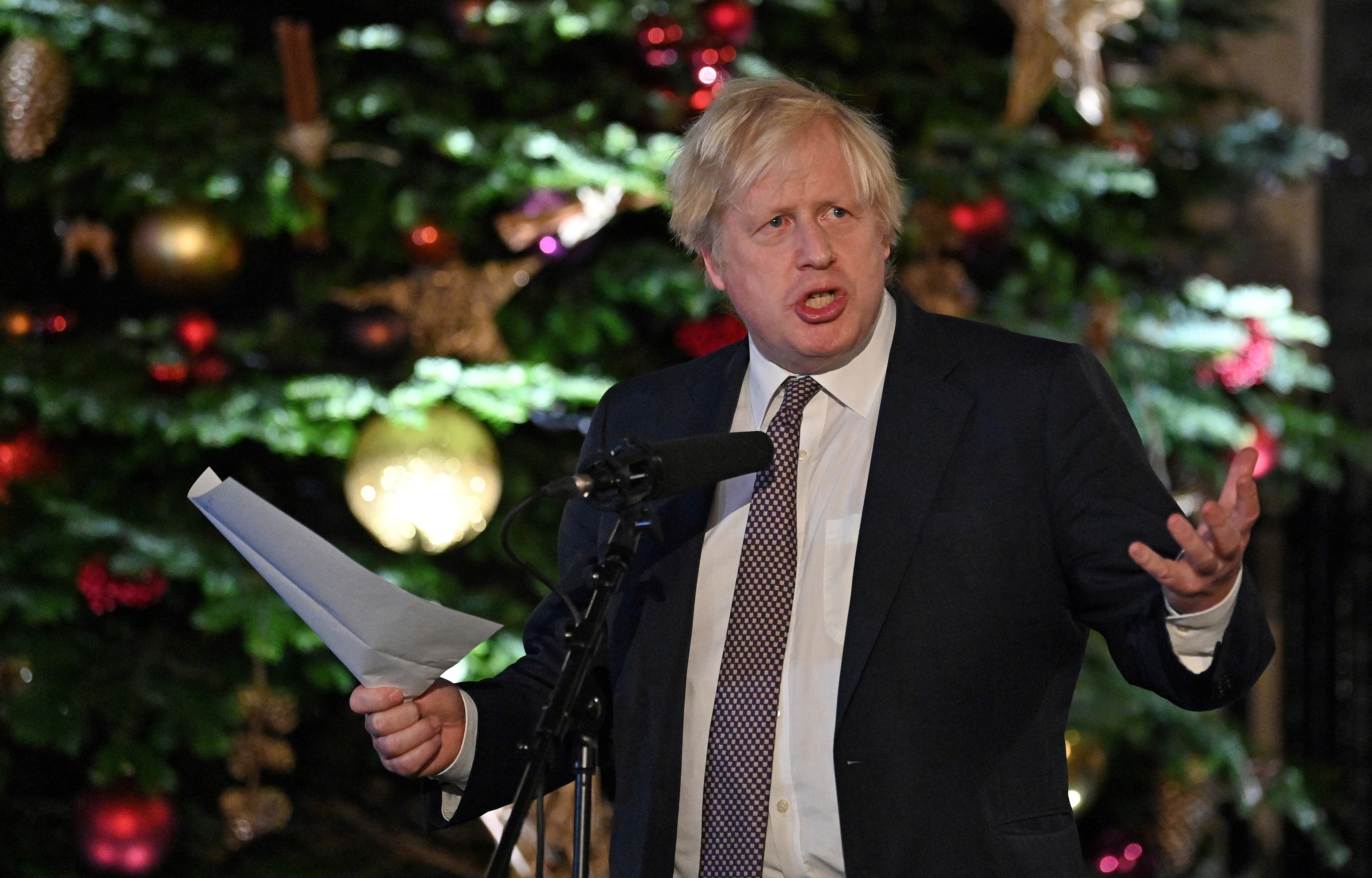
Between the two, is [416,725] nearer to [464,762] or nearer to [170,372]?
[464,762]

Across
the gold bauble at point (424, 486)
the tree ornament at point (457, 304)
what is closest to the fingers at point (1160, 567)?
the gold bauble at point (424, 486)

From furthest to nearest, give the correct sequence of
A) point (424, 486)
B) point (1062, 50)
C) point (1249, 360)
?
point (1249, 360) → point (1062, 50) → point (424, 486)

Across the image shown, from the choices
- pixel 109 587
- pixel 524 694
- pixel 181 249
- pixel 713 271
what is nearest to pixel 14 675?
pixel 109 587

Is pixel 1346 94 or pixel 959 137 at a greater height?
pixel 1346 94

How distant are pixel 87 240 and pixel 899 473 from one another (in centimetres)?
274

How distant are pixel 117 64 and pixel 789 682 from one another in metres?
2.93

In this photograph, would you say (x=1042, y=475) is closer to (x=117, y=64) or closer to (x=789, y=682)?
(x=789, y=682)

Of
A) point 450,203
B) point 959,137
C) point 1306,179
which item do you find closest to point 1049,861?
point 959,137

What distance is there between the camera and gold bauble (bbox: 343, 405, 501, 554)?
9.95 ft

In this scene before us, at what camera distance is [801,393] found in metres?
1.73

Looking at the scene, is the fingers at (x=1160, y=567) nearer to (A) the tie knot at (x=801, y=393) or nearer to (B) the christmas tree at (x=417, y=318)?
(A) the tie knot at (x=801, y=393)

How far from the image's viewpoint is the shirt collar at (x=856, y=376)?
5.59 feet

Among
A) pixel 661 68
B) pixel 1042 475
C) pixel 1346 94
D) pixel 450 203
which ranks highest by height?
pixel 1346 94

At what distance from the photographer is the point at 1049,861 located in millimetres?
1465
